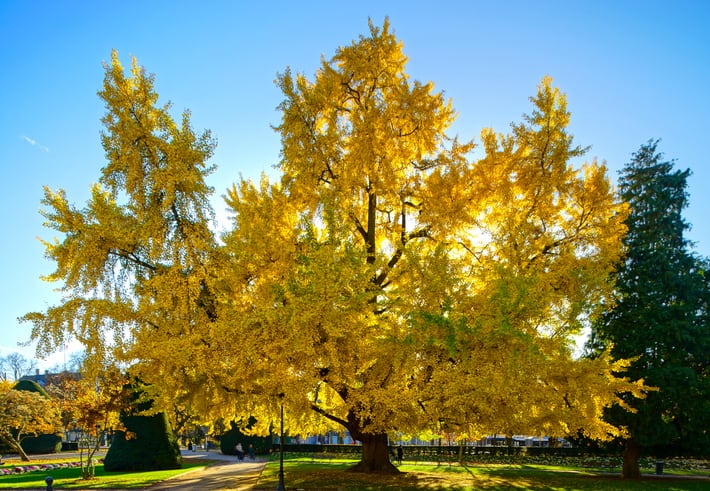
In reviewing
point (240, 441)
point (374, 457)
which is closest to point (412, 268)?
point (374, 457)

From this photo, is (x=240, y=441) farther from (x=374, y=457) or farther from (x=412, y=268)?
(x=412, y=268)

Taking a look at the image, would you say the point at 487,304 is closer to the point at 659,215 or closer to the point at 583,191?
the point at 583,191

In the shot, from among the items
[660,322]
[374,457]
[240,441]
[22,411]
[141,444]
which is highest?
[660,322]

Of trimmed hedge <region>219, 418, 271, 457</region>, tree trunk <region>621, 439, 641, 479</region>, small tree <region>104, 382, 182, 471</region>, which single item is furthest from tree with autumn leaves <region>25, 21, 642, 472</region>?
trimmed hedge <region>219, 418, 271, 457</region>

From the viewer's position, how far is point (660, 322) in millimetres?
20734

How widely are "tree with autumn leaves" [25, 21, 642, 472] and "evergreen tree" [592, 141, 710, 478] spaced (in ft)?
24.0

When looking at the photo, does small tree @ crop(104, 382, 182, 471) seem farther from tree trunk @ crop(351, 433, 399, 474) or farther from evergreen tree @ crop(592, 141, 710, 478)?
evergreen tree @ crop(592, 141, 710, 478)

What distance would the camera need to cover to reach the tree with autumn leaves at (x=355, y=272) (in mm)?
11383

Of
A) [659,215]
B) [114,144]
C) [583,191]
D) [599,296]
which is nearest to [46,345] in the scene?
[114,144]

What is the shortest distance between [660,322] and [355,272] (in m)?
15.9

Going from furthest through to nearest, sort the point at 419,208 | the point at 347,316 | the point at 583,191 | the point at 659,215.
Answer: the point at 659,215, the point at 419,208, the point at 583,191, the point at 347,316

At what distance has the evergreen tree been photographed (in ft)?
63.4

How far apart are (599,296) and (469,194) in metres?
4.90

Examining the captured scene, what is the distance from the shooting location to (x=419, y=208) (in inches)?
683
